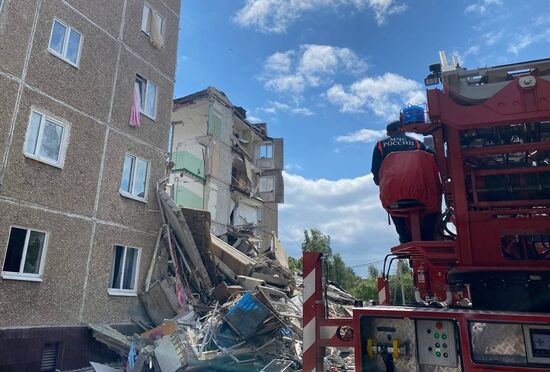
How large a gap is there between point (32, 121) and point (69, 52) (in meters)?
2.36

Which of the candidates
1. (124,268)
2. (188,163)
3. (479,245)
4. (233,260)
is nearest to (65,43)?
(124,268)

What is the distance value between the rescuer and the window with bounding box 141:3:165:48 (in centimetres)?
1139

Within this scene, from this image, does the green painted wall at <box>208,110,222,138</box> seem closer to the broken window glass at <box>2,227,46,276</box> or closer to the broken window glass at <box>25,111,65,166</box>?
the broken window glass at <box>25,111,65,166</box>

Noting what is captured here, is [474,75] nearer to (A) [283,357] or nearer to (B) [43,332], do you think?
(A) [283,357]

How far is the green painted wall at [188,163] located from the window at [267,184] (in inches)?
344

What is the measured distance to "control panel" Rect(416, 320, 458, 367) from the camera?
305 cm

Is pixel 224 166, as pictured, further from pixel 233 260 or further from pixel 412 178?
pixel 412 178

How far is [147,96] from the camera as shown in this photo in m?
12.9

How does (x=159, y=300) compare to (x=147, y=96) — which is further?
(x=147, y=96)

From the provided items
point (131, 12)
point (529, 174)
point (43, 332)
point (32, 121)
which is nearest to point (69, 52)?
point (32, 121)

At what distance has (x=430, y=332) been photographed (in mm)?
3178

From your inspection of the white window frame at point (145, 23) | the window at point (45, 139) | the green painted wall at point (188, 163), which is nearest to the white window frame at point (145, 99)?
the white window frame at point (145, 23)

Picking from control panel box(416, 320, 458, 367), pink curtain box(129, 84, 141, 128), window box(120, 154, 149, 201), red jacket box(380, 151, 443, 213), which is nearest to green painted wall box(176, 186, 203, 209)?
window box(120, 154, 149, 201)

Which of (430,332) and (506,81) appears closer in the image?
(430,332)
